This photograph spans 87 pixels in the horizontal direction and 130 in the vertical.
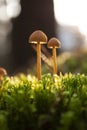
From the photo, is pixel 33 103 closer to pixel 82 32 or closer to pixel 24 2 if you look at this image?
pixel 24 2

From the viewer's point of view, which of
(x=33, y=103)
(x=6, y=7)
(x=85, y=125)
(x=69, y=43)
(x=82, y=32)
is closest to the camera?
(x=85, y=125)

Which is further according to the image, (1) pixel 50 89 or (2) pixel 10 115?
(1) pixel 50 89

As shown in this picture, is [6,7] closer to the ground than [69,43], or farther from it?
farther from it

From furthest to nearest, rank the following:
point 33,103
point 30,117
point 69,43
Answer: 1. point 69,43
2. point 33,103
3. point 30,117

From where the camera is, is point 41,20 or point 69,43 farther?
point 69,43

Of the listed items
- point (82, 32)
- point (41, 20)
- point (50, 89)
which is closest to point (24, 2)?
point (41, 20)

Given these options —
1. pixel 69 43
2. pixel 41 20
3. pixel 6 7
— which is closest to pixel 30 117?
pixel 41 20

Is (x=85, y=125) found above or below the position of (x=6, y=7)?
below

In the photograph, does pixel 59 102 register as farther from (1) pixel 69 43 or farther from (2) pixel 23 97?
(1) pixel 69 43

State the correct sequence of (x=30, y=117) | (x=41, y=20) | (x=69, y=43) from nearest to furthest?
(x=30, y=117) → (x=41, y=20) → (x=69, y=43)

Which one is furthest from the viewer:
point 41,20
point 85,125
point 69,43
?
point 69,43
